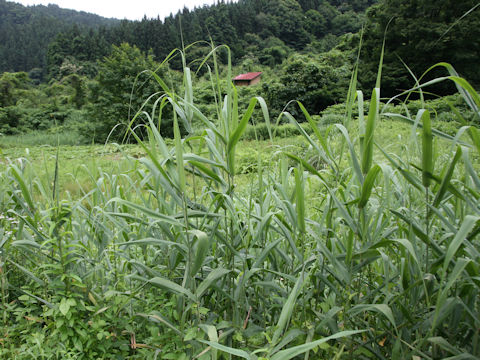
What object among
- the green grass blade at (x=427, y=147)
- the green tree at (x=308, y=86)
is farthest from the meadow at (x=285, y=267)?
the green tree at (x=308, y=86)

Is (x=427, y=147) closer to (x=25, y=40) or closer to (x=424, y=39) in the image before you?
(x=424, y=39)

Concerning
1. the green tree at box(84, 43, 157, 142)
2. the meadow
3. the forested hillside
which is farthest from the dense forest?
the meadow

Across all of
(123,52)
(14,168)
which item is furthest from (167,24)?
(14,168)

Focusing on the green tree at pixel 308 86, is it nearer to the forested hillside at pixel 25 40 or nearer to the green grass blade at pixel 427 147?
the green grass blade at pixel 427 147

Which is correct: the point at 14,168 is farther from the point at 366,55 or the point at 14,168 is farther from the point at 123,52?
the point at 366,55

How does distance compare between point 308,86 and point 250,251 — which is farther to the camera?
point 308,86

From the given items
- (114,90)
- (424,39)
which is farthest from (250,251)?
(424,39)

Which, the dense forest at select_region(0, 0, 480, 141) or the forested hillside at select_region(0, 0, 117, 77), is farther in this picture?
the forested hillside at select_region(0, 0, 117, 77)

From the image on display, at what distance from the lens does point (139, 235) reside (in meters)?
1.21

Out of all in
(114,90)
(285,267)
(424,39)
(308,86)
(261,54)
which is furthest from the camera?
(261,54)

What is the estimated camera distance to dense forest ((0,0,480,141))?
560 inches

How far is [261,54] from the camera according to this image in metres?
39.6

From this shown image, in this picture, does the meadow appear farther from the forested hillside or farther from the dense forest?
the forested hillside

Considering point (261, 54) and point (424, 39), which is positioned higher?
point (261, 54)
